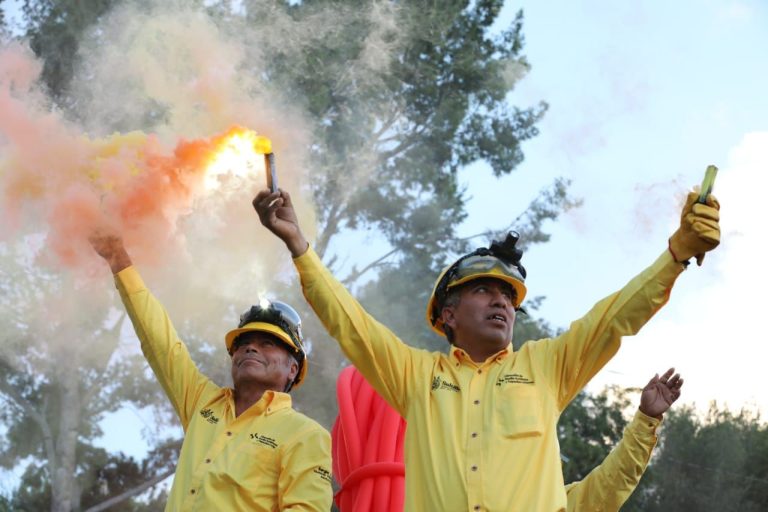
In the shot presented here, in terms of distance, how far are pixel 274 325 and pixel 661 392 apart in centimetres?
239

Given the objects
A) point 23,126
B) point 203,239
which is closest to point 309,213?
point 203,239

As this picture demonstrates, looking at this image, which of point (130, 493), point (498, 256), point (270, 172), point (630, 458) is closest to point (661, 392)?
point (630, 458)

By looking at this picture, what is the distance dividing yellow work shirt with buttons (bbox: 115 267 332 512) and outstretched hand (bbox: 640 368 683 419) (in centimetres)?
210

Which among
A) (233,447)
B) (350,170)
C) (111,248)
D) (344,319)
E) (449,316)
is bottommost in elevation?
(233,447)

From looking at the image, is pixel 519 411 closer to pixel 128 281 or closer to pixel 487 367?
pixel 487 367

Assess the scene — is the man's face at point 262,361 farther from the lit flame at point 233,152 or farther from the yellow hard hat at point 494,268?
the lit flame at point 233,152

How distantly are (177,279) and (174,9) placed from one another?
4721 mm

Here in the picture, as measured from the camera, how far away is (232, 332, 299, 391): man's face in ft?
20.7

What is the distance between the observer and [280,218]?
5566 millimetres

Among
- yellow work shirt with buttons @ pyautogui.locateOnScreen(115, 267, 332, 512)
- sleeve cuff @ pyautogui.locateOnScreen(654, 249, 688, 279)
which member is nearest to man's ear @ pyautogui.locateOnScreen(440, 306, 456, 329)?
yellow work shirt with buttons @ pyautogui.locateOnScreen(115, 267, 332, 512)

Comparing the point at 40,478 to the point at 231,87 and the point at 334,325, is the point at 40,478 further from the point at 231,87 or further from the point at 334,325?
the point at 334,325

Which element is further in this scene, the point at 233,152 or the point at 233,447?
the point at 233,152

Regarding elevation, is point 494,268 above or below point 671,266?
above

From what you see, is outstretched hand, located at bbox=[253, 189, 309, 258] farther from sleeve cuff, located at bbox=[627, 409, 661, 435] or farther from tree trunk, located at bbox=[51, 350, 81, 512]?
tree trunk, located at bbox=[51, 350, 81, 512]
